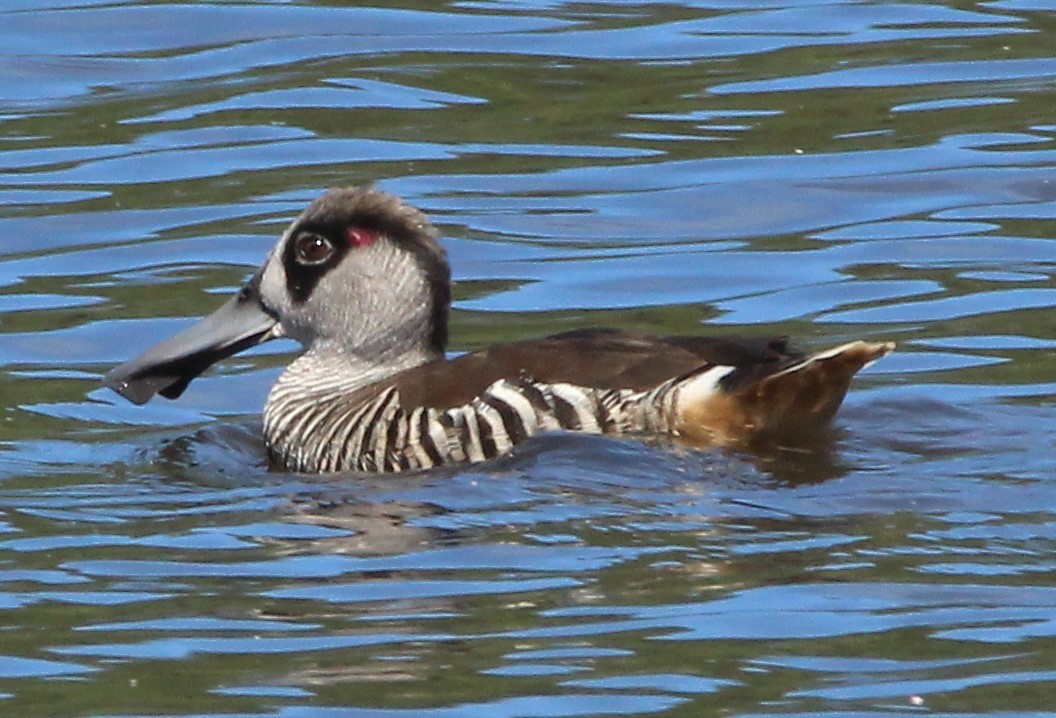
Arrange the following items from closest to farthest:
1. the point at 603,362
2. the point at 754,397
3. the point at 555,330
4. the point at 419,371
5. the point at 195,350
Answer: the point at 754,397 < the point at 603,362 < the point at 419,371 < the point at 195,350 < the point at 555,330

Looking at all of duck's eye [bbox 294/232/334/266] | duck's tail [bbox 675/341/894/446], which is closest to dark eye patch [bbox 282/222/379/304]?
duck's eye [bbox 294/232/334/266]

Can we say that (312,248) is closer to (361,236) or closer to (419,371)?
(361,236)

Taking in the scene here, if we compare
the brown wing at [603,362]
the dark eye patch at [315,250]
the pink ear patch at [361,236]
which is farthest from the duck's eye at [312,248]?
the brown wing at [603,362]

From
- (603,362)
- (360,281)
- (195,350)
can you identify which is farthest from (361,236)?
(603,362)

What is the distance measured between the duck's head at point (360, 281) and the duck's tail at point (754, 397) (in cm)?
128

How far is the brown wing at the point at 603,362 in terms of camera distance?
32.8ft

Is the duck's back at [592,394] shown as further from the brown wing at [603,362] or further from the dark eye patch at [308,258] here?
the dark eye patch at [308,258]

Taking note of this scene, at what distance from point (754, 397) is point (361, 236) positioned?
1.76 meters

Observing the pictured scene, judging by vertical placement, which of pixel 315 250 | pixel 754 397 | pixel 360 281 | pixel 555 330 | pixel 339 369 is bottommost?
pixel 555 330

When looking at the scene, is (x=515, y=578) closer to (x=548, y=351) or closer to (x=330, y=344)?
(x=548, y=351)

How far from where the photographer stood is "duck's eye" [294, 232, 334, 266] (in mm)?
10827

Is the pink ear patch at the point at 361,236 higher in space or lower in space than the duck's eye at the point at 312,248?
higher

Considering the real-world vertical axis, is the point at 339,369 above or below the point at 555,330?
above

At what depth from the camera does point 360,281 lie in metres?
10.8
